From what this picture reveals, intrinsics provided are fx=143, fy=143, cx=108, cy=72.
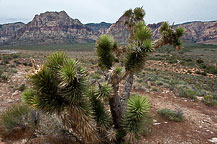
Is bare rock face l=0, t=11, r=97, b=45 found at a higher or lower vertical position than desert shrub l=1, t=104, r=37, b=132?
higher

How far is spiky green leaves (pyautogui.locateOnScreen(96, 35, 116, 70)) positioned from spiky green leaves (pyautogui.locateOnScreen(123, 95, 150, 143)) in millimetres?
1203

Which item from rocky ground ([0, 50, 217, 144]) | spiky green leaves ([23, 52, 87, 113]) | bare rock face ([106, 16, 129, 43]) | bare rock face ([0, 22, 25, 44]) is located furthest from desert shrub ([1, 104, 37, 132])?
bare rock face ([0, 22, 25, 44])

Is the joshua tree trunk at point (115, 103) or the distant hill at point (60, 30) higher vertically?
the distant hill at point (60, 30)

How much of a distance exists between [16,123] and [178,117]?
5489 millimetres

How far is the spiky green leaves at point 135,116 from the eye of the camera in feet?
9.80

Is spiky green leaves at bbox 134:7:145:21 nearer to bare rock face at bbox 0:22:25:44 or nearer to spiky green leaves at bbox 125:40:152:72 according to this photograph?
spiky green leaves at bbox 125:40:152:72

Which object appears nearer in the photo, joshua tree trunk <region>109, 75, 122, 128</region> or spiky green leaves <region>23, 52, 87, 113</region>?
spiky green leaves <region>23, 52, 87, 113</region>

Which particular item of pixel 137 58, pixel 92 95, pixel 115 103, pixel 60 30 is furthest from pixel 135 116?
pixel 60 30

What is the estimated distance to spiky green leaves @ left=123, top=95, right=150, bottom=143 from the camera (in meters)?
2.99

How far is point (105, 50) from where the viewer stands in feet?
12.2

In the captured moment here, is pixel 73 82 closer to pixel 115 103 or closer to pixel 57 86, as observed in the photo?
pixel 57 86

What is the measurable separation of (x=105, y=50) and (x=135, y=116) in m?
1.79

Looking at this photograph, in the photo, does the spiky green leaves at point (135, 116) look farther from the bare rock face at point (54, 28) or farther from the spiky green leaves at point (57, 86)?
the bare rock face at point (54, 28)

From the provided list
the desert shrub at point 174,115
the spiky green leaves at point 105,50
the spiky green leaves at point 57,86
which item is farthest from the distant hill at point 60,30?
the spiky green leaves at point 57,86
